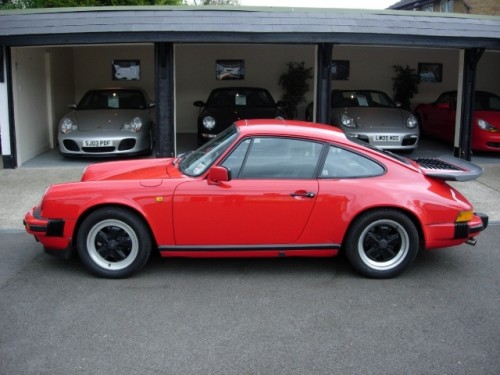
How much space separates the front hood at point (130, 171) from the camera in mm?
5438

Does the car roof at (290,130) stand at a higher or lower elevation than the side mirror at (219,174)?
higher

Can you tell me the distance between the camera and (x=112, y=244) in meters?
5.20

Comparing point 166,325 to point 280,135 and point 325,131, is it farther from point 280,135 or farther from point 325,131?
point 325,131

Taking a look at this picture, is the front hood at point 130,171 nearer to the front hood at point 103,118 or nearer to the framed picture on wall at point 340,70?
the front hood at point 103,118

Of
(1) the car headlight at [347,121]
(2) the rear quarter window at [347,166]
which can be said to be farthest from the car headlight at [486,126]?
(2) the rear quarter window at [347,166]

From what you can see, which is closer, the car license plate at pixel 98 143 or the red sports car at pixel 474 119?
the car license plate at pixel 98 143

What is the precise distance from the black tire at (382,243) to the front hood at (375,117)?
636 centimetres

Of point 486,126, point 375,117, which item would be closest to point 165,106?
point 375,117

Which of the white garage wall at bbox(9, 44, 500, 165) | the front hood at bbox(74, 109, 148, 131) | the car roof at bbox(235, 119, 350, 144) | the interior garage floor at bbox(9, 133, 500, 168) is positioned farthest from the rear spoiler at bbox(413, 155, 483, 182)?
the white garage wall at bbox(9, 44, 500, 165)

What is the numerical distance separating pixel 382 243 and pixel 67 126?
7.63 metres

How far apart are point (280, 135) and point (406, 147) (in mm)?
6574

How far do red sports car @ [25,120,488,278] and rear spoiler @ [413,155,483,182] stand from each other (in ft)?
0.59

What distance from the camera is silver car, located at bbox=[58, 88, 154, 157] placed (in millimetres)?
10852

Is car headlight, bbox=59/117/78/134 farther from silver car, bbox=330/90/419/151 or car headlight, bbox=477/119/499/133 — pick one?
car headlight, bbox=477/119/499/133
